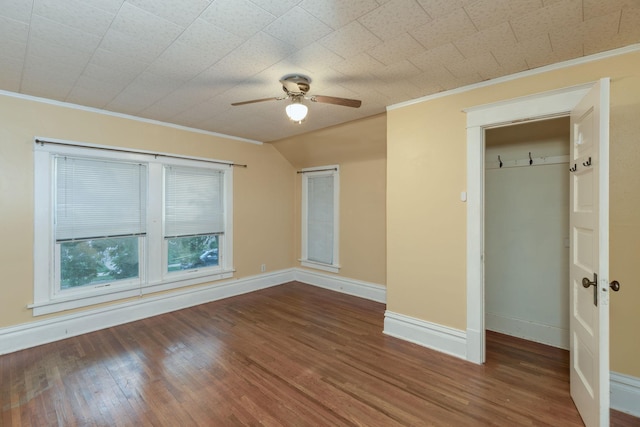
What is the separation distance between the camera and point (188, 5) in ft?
5.35

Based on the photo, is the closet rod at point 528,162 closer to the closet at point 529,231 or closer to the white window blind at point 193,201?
the closet at point 529,231

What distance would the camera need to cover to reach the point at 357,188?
15.9 ft

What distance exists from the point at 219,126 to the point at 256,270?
2491mm

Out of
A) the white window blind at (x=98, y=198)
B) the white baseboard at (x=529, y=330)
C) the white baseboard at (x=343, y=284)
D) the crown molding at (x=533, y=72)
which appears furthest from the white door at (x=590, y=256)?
the white window blind at (x=98, y=198)

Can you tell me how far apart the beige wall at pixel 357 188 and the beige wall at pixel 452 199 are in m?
1.18

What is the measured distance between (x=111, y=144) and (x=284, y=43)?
2.80 metres

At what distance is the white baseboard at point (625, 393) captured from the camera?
2.02 metres

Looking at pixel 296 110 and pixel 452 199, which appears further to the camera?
pixel 452 199

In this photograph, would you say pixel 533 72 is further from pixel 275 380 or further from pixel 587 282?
pixel 275 380

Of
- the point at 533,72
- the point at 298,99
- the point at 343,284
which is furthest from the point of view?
the point at 343,284

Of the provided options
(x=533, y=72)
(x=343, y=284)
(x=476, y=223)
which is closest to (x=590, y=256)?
(x=476, y=223)

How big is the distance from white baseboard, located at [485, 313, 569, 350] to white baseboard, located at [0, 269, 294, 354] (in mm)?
3568

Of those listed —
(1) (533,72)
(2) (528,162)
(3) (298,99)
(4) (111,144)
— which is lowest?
(2) (528,162)

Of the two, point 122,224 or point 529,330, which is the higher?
point 122,224
